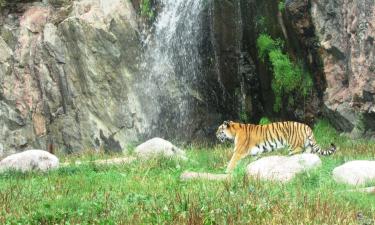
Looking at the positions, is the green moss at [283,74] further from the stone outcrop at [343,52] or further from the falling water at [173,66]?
the falling water at [173,66]

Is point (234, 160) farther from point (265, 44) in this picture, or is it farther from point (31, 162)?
point (265, 44)

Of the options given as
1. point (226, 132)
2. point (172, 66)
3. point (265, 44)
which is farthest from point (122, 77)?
point (226, 132)

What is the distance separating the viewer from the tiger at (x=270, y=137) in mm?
16812


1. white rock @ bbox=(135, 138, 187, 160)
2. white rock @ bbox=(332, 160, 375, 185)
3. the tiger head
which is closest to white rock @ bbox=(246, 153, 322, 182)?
white rock @ bbox=(332, 160, 375, 185)

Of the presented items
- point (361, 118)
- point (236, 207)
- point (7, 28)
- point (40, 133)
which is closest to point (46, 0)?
point (7, 28)

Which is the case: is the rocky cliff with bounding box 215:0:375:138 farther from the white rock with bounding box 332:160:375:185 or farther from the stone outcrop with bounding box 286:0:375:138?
the white rock with bounding box 332:160:375:185

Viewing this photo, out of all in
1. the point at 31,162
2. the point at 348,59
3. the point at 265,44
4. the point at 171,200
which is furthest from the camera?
the point at 265,44

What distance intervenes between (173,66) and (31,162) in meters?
10.4

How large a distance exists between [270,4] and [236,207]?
1509cm

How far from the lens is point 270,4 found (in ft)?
76.5

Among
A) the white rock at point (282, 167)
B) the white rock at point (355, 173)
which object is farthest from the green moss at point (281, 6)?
the white rock at point (355, 173)

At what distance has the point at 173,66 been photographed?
2503 cm

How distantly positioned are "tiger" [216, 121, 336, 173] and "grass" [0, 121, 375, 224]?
2.46m

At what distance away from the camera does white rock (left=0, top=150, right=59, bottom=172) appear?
15.3 meters
